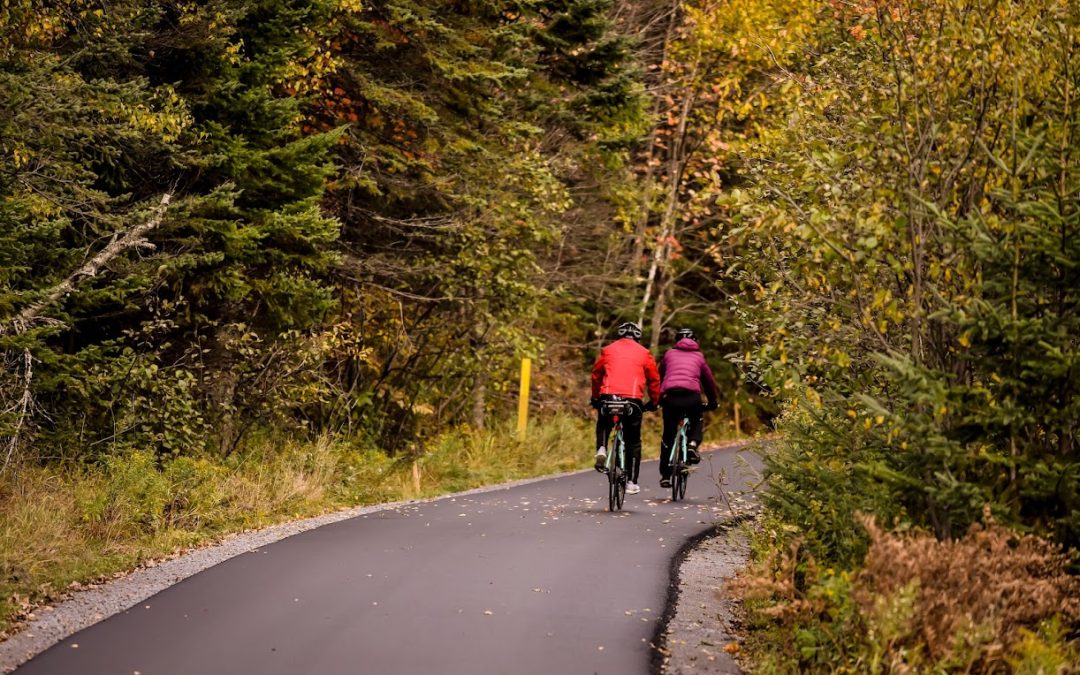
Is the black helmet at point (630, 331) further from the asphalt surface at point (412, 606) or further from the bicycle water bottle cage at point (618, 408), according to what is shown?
the asphalt surface at point (412, 606)

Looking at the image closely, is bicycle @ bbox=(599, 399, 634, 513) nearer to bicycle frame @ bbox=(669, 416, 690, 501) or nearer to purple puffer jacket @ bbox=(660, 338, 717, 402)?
bicycle frame @ bbox=(669, 416, 690, 501)

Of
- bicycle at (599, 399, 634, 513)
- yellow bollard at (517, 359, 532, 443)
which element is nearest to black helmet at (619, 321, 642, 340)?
bicycle at (599, 399, 634, 513)

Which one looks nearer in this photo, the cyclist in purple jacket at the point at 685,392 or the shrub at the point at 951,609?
the shrub at the point at 951,609

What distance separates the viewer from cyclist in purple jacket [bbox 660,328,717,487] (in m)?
17.1

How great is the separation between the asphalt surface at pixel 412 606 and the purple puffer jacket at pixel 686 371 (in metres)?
3.46

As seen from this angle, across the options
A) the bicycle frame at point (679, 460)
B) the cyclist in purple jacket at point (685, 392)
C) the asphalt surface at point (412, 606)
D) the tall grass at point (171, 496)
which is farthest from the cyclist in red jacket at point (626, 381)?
the tall grass at point (171, 496)

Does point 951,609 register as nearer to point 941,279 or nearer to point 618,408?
point 941,279

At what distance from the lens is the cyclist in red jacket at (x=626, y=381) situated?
15742mm

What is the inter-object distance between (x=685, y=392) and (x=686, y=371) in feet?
0.96

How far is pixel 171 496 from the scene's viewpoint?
1278cm

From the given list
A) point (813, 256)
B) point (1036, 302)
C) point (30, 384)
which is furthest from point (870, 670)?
point (30, 384)

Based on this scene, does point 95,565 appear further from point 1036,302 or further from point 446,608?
point 1036,302

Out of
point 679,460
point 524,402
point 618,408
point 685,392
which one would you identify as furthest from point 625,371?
point 524,402

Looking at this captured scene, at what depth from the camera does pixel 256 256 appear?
15.0 meters
